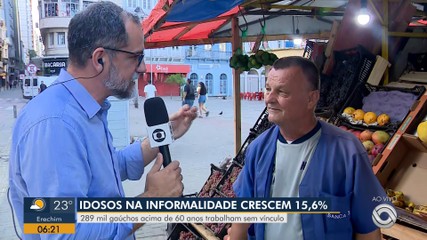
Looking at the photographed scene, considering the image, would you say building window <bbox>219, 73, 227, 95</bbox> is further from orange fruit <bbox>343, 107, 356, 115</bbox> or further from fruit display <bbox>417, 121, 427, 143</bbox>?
fruit display <bbox>417, 121, 427, 143</bbox>

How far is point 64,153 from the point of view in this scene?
1.35 metres

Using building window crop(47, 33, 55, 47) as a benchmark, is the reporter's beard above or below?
below

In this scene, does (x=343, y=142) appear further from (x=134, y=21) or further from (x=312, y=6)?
(x=312, y=6)

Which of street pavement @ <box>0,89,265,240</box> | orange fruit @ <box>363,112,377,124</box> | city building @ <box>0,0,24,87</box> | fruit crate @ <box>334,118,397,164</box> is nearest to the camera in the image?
fruit crate @ <box>334,118,397,164</box>

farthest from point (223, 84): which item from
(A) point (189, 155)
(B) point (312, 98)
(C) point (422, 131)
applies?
(B) point (312, 98)

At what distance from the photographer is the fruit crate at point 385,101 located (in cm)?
308

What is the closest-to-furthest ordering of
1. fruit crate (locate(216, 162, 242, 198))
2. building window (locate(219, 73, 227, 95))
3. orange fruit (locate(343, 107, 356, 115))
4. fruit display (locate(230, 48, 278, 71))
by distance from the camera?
orange fruit (locate(343, 107, 356, 115))
fruit crate (locate(216, 162, 242, 198))
fruit display (locate(230, 48, 278, 71))
building window (locate(219, 73, 227, 95))

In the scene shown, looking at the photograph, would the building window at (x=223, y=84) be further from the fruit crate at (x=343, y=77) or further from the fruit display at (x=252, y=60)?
the fruit crate at (x=343, y=77)

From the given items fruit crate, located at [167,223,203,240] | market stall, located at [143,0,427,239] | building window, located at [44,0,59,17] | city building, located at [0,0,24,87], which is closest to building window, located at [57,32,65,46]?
building window, located at [44,0,59,17]

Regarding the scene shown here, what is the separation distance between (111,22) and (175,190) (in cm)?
70

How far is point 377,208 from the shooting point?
186cm

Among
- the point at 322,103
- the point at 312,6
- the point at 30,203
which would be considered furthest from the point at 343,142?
the point at 312,6

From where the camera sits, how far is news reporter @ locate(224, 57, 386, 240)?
1.84 metres

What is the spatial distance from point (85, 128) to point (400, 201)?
2.19 metres
